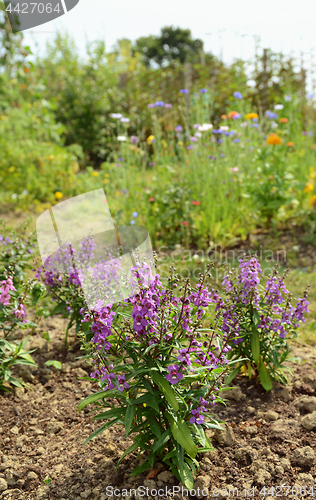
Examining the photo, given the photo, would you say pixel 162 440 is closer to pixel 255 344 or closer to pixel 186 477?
pixel 186 477

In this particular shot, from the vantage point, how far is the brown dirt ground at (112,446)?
→ 1.81 m

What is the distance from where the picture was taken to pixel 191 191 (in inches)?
194

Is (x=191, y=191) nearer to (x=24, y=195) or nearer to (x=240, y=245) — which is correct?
(x=240, y=245)

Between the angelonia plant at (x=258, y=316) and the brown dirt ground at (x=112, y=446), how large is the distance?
0.18 meters

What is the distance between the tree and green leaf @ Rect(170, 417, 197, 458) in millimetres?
33472

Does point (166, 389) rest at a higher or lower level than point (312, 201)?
higher

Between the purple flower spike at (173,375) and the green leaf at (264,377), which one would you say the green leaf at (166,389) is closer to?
the purple flower spike at (173,375)

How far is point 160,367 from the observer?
1.57 metres

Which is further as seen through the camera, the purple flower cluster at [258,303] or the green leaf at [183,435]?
the purple flower cluster at [258,303]

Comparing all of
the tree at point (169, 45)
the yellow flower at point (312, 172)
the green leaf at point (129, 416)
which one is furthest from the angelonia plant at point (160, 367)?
the tree at point (169, 45)

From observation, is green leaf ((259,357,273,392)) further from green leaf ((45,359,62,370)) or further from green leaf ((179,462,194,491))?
green leaf ((45,359,62,370))

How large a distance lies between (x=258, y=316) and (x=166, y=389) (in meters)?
0.84

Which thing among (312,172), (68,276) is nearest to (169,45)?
(312,172)

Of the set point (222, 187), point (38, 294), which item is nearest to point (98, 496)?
point (38, 294)
